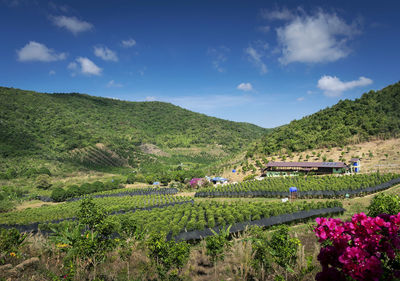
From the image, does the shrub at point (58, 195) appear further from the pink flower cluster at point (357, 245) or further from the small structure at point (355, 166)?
the small structure at point (355, 166)

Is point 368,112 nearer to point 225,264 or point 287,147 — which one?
point 287,147

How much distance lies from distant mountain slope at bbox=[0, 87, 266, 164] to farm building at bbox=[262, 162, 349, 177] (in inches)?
2741

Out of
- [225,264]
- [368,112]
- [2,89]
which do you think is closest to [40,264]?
[225,264]

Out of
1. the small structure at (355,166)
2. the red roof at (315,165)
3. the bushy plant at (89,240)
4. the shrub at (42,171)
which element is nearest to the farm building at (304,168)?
the red roof at (315,165)

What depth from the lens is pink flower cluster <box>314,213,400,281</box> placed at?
3.08 metres

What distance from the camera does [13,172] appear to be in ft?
215

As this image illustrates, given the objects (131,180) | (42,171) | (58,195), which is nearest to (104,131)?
(42,171)

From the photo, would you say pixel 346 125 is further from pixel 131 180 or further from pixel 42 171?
pixel 42 171

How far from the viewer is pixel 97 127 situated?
131250 millimetres

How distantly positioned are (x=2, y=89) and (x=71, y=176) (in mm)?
83575

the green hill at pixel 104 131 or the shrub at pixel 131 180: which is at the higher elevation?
the green hill at pixel 104 131

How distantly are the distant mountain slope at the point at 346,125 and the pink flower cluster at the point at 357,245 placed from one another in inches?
2409

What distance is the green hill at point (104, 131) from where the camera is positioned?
8918 centimetres

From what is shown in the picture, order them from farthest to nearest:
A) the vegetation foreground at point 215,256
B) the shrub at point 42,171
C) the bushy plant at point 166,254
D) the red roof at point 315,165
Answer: the shrub at point 42,171, the red roof at point 315,165, the bushy plant at point 166,254, the vegetation foreground at point 215,256
